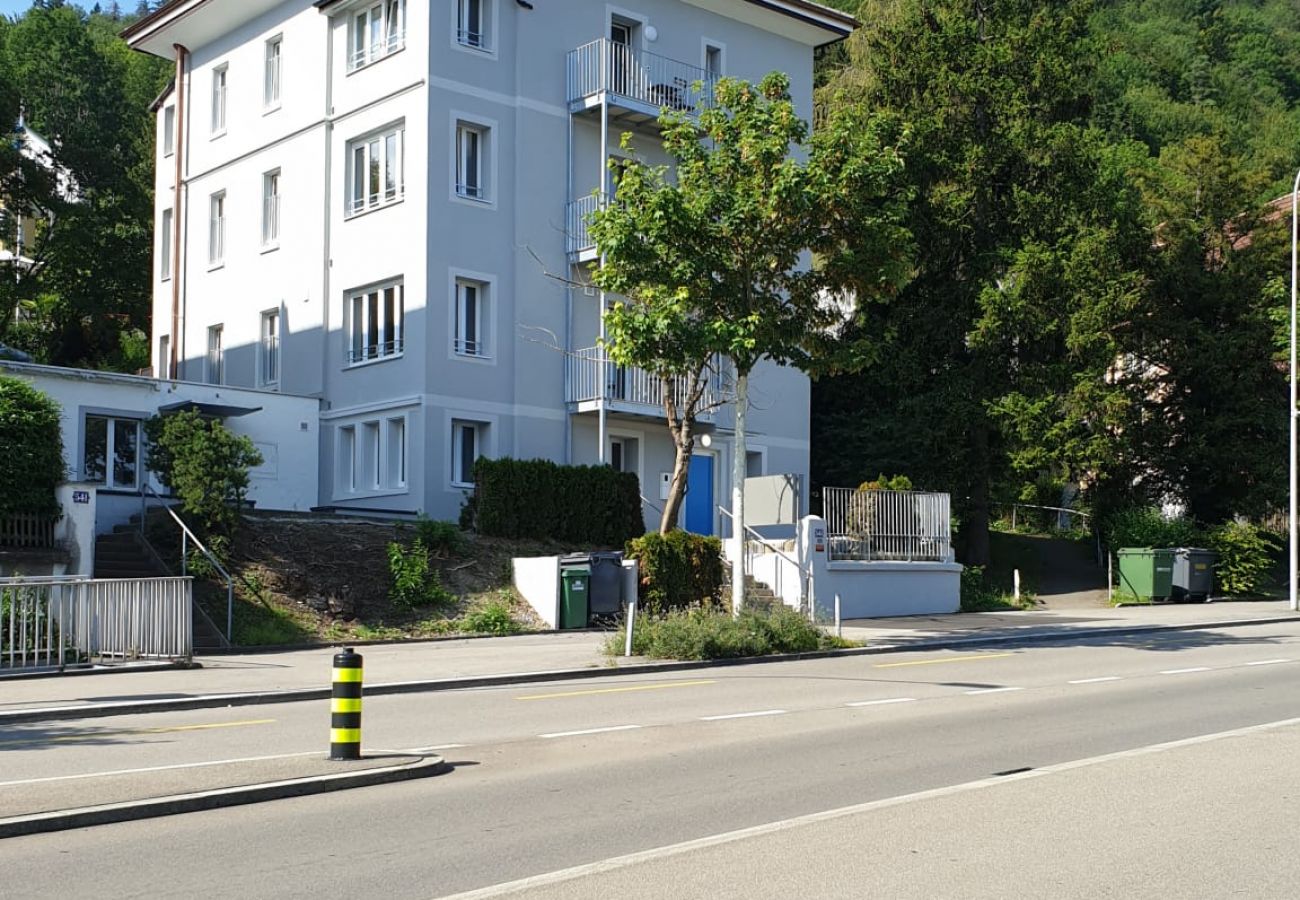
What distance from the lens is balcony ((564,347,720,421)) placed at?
3341 centimetres

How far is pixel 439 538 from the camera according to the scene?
2695 cm

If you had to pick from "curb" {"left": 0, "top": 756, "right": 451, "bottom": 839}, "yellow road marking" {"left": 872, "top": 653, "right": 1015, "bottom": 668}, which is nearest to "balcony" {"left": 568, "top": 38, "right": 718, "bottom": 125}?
"yellow road marking" {"left": 872, "top": 653, "right": 1015, "bottom": 668}

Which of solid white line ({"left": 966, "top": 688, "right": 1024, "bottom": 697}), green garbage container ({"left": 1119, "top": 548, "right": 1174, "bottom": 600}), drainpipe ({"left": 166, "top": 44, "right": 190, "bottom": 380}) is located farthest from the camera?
drainpipe ({"left": 166, "top": 44, "right": 190, "bottom": 380})

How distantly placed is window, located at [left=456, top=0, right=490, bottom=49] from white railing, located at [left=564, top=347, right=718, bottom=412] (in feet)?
23.7

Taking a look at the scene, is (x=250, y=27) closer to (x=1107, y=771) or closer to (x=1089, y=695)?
(x=1089, y=695)

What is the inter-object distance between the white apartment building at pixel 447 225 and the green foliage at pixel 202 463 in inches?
276

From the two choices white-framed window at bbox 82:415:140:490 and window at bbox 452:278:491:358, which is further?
window at bbox 452:278:491:358

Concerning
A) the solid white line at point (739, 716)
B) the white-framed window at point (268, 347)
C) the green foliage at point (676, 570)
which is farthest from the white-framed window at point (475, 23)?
the solid white line at point (739, 716)

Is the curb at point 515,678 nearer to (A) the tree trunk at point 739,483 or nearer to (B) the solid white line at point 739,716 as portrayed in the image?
(A) the tree trunk at point 739,483

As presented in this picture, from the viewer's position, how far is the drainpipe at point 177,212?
40.2 metres

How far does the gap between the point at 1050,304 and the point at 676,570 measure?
15874 millimetres

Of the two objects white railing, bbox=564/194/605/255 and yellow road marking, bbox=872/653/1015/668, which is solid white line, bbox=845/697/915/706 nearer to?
yellow road marking, bbox=872/653/1015/668

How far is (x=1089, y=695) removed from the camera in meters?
16.1

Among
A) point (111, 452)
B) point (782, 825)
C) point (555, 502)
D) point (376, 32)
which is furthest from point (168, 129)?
point (782, 825)
